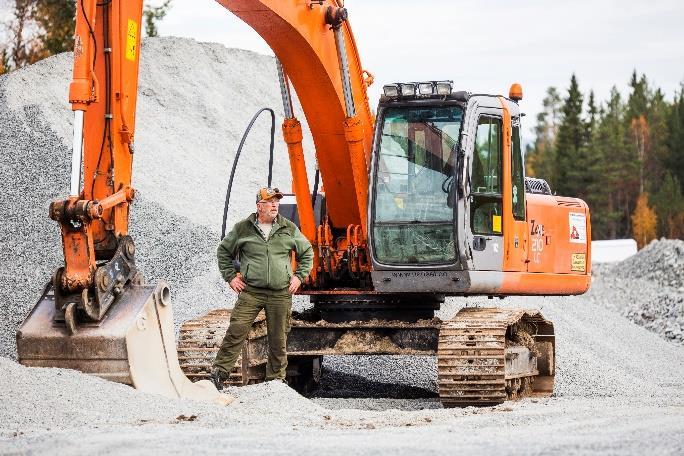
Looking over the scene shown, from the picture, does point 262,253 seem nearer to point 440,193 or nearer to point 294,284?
point 294,284

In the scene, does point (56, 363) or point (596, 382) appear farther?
point (596, 382)

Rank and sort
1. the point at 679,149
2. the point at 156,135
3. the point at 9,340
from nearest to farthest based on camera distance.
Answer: the point at 9,340
the point at 156,135
the point at 679,149

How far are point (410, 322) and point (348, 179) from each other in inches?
55.9

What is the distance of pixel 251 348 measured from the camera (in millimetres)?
10938

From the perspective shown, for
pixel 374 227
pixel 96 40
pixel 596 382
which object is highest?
pixel 96 40

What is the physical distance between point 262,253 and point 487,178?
93.3 inches

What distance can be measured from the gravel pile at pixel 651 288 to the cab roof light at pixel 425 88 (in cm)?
1178

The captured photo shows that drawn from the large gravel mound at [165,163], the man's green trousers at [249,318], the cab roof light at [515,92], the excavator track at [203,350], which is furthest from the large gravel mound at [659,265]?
the man's green trousers at [249,318]

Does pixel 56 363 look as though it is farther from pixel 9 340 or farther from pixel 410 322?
pixel 9 340

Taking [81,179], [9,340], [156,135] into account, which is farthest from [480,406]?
[156,135]

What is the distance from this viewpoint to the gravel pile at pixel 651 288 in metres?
22.9

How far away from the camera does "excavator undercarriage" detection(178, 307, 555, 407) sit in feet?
33.4

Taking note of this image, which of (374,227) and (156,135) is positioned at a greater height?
(156,135)

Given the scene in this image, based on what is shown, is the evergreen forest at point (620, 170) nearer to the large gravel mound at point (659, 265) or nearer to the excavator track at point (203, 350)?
the large gravel mound at point (659, 265)
